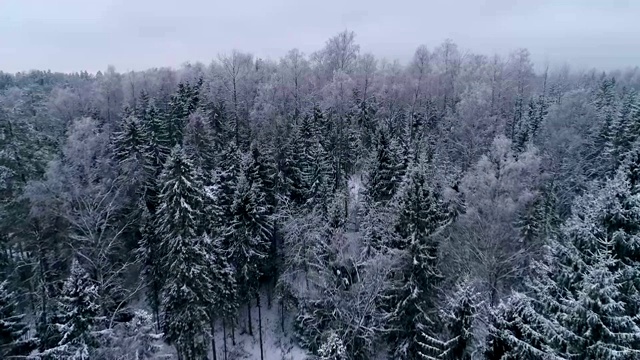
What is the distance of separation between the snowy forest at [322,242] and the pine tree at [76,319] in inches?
3.2

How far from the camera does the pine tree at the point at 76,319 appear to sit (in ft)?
58.7

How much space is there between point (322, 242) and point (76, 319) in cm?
1483

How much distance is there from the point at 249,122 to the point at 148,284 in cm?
3035

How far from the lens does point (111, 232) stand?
3562cm

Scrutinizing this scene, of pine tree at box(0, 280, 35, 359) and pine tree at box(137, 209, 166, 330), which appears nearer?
pine tree at box(0, 280, 35, 359)

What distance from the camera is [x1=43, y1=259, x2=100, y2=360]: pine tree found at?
1791 cm

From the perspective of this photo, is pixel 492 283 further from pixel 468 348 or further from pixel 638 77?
pixel 638 77

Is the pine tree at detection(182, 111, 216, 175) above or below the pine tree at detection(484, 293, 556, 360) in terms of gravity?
above

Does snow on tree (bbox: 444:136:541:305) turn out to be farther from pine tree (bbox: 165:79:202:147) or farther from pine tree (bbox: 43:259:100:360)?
pine tree (bbox: 165:79:202:147)

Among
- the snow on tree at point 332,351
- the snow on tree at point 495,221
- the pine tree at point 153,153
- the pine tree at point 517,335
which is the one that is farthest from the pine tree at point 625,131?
the pine tree at point 153,153

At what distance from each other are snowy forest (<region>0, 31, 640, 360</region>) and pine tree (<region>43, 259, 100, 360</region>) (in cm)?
8

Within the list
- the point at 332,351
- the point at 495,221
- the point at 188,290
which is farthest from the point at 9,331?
the point at 495,221

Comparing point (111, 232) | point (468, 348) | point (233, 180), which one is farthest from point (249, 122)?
point (468, 348)

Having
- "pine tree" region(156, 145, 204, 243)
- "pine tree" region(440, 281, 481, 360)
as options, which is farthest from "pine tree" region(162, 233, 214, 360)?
"pine tree" region(440, 281, 481, 360)
